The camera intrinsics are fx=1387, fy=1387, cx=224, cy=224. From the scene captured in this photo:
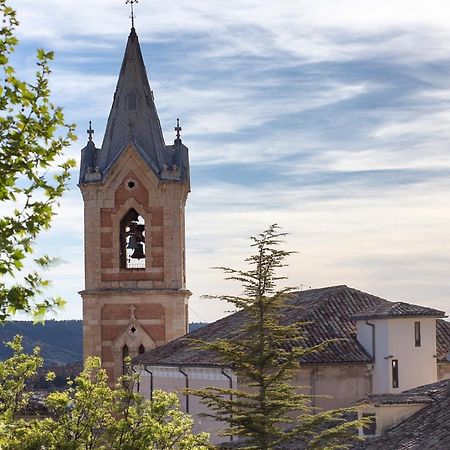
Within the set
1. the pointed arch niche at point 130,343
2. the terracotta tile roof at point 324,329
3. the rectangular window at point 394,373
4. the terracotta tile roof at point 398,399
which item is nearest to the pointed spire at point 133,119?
the pointed arch niche at point 130,343

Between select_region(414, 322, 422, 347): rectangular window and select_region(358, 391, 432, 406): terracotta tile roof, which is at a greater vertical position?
select_region(414, 322, 422, 347): rectangular window

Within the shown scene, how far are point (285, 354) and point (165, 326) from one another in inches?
1035

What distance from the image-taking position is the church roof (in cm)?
5559

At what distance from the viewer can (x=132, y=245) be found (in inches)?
2201

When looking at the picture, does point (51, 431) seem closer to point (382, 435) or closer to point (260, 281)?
point (260, 281)

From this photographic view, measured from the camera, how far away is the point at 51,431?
2355 centimetres

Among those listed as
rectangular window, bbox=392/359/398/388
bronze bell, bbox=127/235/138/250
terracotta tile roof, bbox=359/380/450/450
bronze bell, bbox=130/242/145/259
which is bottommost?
terracotta tile roof, bbox=359/380/450/450

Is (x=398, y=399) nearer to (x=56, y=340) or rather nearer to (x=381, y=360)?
(x=381, y=360)

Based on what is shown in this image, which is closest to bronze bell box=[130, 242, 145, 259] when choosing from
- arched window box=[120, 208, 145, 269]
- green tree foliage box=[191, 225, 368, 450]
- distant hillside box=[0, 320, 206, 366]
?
arched window box=[120, 208, 145, 269]

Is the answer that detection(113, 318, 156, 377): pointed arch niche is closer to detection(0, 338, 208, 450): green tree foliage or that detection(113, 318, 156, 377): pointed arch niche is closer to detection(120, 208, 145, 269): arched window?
detection(120, 208, 145, 269): arched window

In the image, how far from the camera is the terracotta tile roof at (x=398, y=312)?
41562mm

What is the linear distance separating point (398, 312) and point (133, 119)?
1858cm

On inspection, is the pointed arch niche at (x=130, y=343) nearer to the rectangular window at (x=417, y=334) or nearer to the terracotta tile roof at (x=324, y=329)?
the terracotta tile roof at (x=324, y=329)

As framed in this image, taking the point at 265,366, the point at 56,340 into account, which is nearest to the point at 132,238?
the point at 265,366
